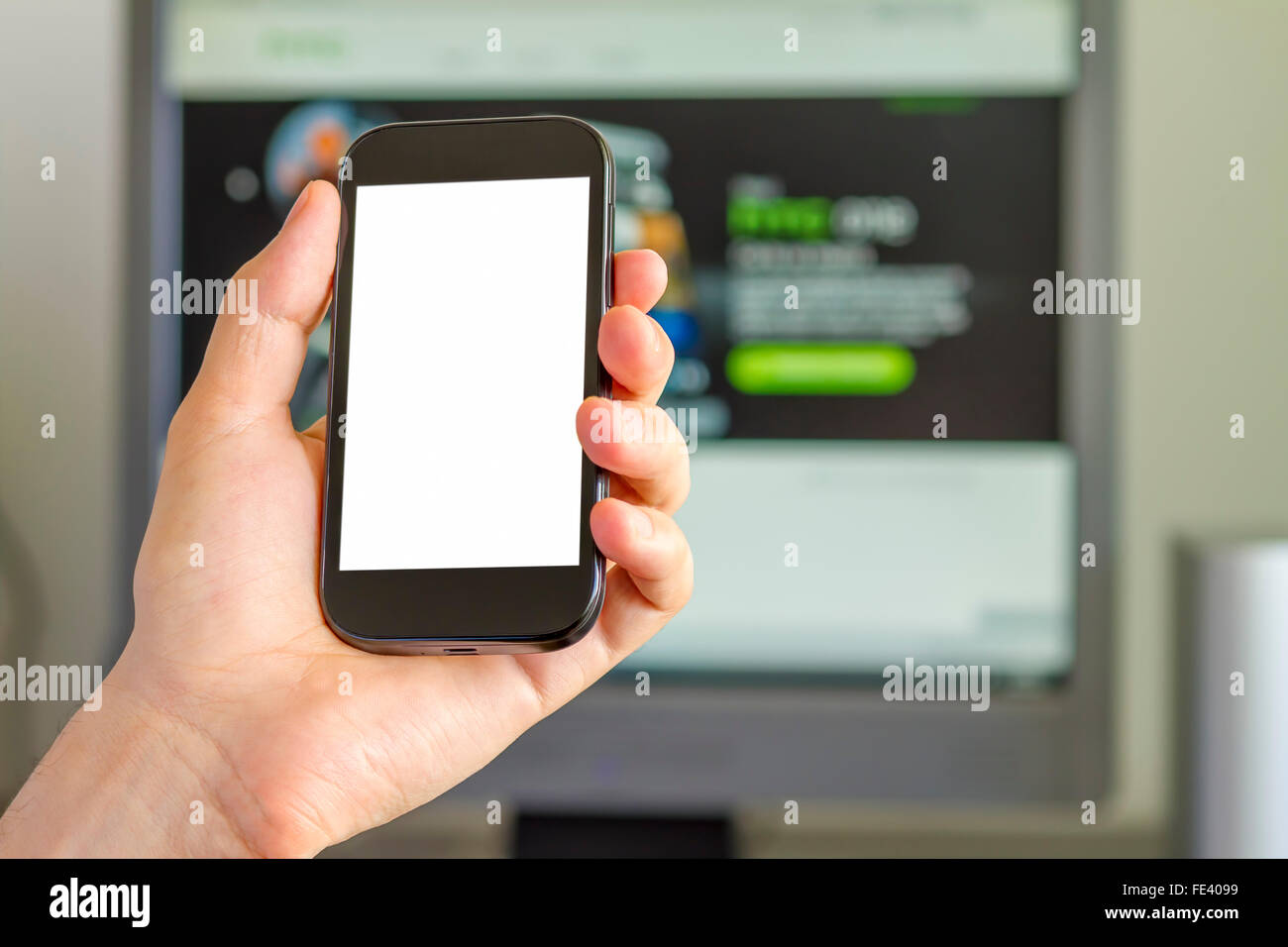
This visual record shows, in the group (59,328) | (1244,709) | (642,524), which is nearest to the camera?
(642,524)

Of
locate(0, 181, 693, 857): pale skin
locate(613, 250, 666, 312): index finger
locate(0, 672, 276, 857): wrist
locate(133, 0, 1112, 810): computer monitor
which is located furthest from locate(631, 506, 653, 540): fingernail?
locate(133, 0, 1112, 810): computer monitor

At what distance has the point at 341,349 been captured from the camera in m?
0.48

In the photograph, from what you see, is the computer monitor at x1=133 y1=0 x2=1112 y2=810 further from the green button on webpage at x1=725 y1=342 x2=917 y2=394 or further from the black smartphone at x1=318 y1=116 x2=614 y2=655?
the black smartphone at x1=318 y1=116 x2=614 y2=655

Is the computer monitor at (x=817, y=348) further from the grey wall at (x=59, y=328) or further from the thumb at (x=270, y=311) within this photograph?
the thumb at (x=270, y=311)

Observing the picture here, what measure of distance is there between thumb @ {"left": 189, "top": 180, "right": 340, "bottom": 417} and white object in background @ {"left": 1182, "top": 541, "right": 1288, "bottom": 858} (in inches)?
29.8

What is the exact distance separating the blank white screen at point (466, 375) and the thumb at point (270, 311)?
0.02 metres

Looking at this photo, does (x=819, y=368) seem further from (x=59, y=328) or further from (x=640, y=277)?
(x=59, y=328)

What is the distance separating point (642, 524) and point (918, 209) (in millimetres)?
565

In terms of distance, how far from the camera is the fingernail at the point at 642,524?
1.37 ft

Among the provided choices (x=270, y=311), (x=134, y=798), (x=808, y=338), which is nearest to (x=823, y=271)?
(x=808, y=338)

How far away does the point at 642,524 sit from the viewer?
418 mm

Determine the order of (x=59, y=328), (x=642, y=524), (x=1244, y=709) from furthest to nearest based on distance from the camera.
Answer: (x=59, y=328) < (x=1244, y=709) < (x=642, y=524)

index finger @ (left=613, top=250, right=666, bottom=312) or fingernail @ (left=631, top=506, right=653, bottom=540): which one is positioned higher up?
index finger @ (left=613, top=250, right=666, bottom=312)

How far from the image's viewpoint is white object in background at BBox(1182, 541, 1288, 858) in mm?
756
